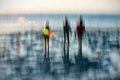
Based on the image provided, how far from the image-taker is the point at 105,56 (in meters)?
2.49

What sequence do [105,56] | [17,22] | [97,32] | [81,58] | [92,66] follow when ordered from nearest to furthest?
[92,66] < [81,58] < [105,56] < [17,22] < [97,32]

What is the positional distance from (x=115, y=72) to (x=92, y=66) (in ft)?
1.45

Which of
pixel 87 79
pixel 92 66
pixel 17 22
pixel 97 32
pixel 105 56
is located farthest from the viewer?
pixel 97 32

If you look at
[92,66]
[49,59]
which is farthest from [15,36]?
[92,66]

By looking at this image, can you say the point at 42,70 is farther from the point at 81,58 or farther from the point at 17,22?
the point at 17,22

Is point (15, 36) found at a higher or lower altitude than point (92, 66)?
higher

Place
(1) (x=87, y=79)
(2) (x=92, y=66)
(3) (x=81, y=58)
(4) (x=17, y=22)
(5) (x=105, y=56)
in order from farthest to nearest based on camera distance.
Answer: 1. (4) (x=17, y=22)
2. (5) (x=105, y=56)
3. (3) (x=81, y=58)
4. (2) (x=92, y=66)
5. (1) (x=87, y=79)

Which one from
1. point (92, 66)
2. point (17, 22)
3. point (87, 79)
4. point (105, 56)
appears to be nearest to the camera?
point (87, 79)

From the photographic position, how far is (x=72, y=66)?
2.11m

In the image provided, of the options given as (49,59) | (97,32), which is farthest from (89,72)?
(97,32)

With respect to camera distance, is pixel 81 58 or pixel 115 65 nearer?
pixel 115 65

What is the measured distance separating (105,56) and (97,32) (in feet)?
6.30

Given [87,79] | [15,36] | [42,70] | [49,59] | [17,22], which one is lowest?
[87,79]

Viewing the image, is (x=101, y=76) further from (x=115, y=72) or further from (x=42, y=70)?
(x=42, y=70)
